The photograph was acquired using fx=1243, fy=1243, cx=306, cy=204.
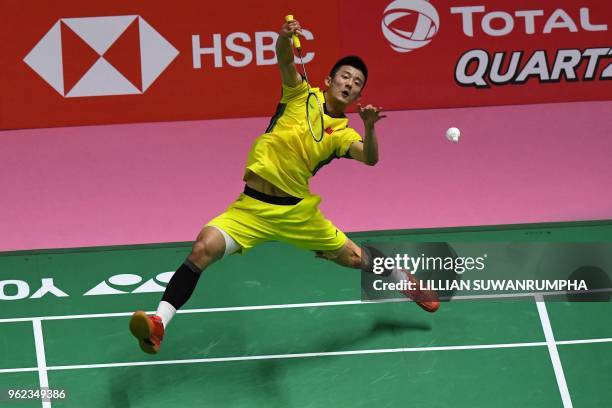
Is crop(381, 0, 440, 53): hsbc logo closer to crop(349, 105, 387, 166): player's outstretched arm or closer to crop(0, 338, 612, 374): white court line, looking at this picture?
crop(349, 105, 387, 166): player's outstretched arm

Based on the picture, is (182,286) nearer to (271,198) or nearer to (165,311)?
(165,311)

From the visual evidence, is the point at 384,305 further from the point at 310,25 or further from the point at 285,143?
the point at 310,25

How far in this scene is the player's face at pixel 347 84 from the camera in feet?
24.6

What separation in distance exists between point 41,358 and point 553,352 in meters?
3.20

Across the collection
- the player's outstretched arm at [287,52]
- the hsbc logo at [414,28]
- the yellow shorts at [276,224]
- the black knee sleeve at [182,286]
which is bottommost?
the black knee sleeve at [182,286]

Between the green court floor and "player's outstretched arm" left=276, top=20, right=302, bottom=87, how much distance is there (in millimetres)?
1567

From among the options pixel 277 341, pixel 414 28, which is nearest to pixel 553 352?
pixel 277 341

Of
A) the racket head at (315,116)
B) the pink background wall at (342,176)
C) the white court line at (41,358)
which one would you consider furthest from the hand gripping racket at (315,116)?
the white court line at (41,358)

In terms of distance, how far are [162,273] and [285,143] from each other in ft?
5.32

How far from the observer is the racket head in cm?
753

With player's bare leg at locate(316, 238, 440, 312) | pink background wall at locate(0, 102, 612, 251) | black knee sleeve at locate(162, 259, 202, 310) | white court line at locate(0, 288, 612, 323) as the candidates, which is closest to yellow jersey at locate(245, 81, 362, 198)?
player's bare leg at locate(316, 238, 440, 312)

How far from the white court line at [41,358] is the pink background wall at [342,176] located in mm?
1180

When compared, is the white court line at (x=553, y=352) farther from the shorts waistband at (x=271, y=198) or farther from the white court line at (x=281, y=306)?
the shorts waistband at (x=271, y=198)

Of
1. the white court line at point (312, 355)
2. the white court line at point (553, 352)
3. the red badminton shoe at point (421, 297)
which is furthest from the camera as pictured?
the red badminton shoe at point (421, 297)
